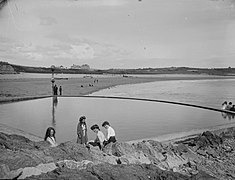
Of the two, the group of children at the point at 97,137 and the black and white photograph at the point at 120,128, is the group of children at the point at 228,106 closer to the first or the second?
the black and white photograph at the point at 120,128

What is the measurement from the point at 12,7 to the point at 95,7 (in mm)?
1030

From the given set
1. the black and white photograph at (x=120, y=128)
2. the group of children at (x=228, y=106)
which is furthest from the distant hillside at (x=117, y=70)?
the group of children at (x=228, y=106)

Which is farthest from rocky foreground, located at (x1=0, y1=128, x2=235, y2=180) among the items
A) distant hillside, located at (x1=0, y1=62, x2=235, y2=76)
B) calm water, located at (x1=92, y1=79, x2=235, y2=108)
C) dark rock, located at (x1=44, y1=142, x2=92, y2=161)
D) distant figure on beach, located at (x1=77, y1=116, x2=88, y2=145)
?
calm water, located at (x1=92, y1=79, x2=235, y2=108)

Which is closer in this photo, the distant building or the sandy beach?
the distant building

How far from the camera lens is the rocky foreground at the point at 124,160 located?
260cm

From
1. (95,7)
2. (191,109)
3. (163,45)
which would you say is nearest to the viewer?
(95,7)

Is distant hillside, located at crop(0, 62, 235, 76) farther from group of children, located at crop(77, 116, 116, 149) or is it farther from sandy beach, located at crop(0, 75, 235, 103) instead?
group of children, located at crop(77, 116, 116, 149)

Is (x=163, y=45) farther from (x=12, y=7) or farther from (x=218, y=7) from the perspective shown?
(x=12, y=7)

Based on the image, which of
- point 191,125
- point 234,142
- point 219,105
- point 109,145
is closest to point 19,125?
point 109,145

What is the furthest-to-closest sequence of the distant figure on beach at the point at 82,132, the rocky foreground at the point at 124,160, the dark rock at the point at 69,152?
1. the distant figure on beach at the point at 82,132
2. the dark rock at the point at 69,152
3. the rocky foreground at the point at 124,160

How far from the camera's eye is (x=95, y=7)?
359 cm

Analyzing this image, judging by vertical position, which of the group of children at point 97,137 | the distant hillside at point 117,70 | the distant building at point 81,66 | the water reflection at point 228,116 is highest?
the distant building at point 81,66

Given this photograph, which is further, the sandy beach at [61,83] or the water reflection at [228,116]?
the water reflection at [228,116]

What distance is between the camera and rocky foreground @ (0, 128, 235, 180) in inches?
102
